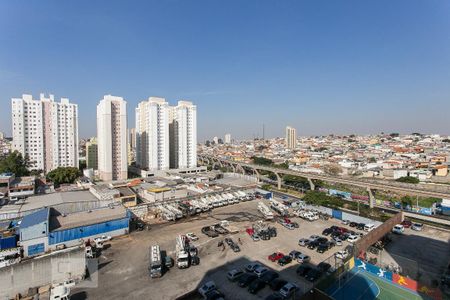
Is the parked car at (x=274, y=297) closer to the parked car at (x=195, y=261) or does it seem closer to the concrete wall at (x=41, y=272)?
the parked car at (x=195, y=261)

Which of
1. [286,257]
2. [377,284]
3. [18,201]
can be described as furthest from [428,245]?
[18,201]

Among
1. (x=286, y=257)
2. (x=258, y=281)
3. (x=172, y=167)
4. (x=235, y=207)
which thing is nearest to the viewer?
(x=258, y=281)

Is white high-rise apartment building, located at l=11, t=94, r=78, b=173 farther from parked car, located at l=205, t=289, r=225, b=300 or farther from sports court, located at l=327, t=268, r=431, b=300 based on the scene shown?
sports court, located at l=327, t=268, r=431, b=300

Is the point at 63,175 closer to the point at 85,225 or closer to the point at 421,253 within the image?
the point at 85,225

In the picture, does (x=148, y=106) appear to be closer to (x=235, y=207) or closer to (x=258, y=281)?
(x=235, y=207)

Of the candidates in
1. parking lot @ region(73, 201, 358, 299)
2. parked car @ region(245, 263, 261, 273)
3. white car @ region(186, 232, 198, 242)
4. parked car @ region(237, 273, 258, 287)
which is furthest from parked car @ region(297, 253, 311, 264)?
white car @ region(186, 232, 198, 242)
